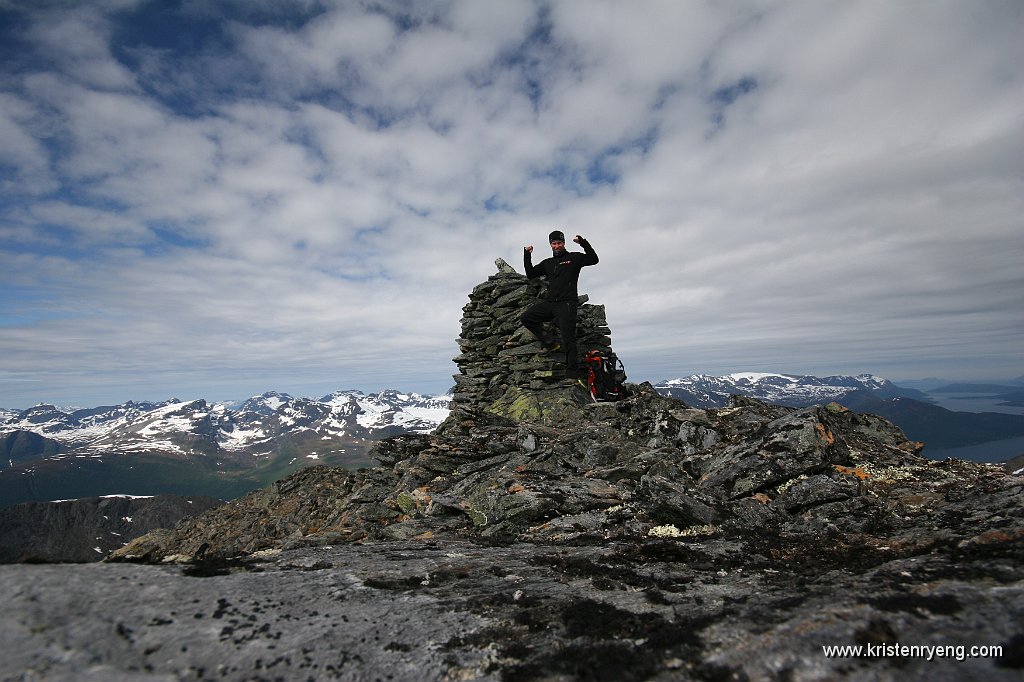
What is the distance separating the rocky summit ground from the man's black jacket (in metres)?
14.3

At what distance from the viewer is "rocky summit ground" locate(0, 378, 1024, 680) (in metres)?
3.96

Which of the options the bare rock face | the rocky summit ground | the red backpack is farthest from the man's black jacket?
the rocky summit ground

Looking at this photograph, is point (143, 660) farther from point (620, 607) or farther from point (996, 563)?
point (996, 563)

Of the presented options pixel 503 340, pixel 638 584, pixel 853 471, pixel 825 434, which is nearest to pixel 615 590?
pixel 638 584

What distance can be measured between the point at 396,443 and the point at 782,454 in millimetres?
18356

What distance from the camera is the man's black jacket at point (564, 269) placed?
2641 centimetres

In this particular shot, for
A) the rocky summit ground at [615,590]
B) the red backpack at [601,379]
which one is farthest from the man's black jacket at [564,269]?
the rocky summit ground at [615,590]

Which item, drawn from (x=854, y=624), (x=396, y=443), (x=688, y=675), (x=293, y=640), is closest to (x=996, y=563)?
(x=854, y=624)

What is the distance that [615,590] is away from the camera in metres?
6.67

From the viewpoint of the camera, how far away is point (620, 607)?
588 centimetres

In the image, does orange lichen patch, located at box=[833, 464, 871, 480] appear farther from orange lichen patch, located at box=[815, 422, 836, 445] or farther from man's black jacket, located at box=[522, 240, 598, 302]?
man's black jacket, located at box=[522, 240, 598, 302]

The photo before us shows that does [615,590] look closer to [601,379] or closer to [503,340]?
[601,379]

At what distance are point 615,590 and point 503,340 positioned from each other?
92.1 ft

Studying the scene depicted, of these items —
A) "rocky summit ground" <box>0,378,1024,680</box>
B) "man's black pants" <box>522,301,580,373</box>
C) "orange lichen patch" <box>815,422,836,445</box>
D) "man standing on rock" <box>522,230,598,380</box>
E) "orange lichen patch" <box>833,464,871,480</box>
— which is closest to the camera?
"rocky summit ground" <box>0,378,1024,680</box>
